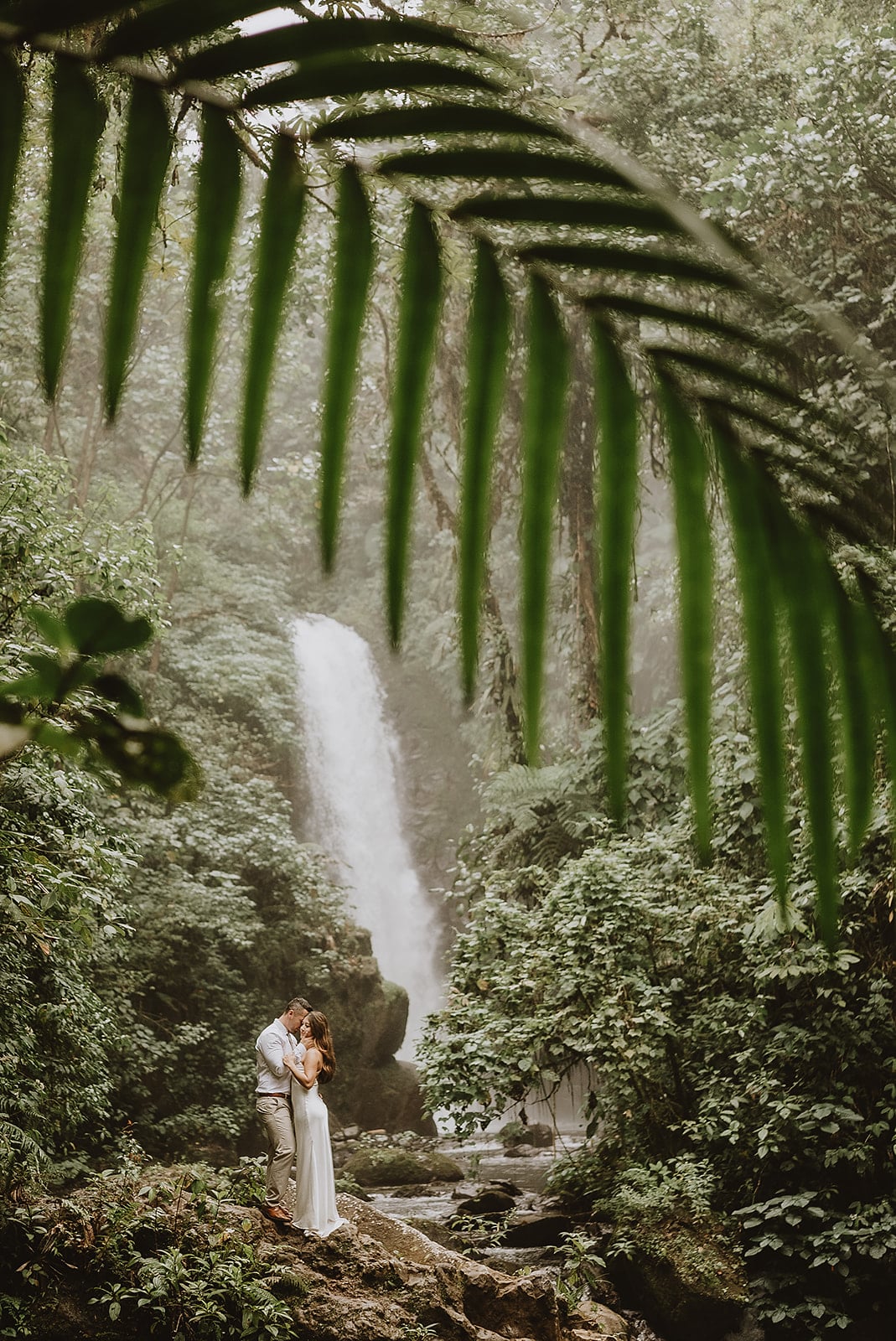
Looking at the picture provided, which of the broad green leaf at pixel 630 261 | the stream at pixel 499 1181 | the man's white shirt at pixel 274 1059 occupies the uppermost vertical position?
the broad green leaf at pixel 630 261

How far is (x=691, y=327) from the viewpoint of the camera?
358mm

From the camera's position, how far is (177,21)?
0.34m

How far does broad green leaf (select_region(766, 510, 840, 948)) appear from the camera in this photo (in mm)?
340

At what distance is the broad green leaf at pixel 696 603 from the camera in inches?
12.4

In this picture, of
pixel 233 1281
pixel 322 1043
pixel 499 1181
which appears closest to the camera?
pixel 233 1281

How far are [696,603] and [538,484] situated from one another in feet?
0.21

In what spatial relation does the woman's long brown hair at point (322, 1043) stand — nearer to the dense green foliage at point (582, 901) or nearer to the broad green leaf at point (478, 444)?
the dense green foliage at point (582, 901)

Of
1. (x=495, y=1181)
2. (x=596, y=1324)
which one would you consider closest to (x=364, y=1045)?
(x=495, y=1181)

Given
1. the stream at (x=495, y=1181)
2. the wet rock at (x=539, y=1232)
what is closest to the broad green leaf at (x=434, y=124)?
the stream at (x=495, y=1181)

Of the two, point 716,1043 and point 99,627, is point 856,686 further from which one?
point 716,1043

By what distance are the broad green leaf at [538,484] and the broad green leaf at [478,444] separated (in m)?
0.01

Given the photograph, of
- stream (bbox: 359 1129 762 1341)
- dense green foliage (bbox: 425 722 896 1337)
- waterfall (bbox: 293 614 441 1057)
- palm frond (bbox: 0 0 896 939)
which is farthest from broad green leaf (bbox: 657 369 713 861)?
waterfall (bbox: 293 614 441 1057)

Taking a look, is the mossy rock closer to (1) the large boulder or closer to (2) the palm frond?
(1) the large boulder

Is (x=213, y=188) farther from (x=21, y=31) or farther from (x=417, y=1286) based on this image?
(x=417, y=1286)
